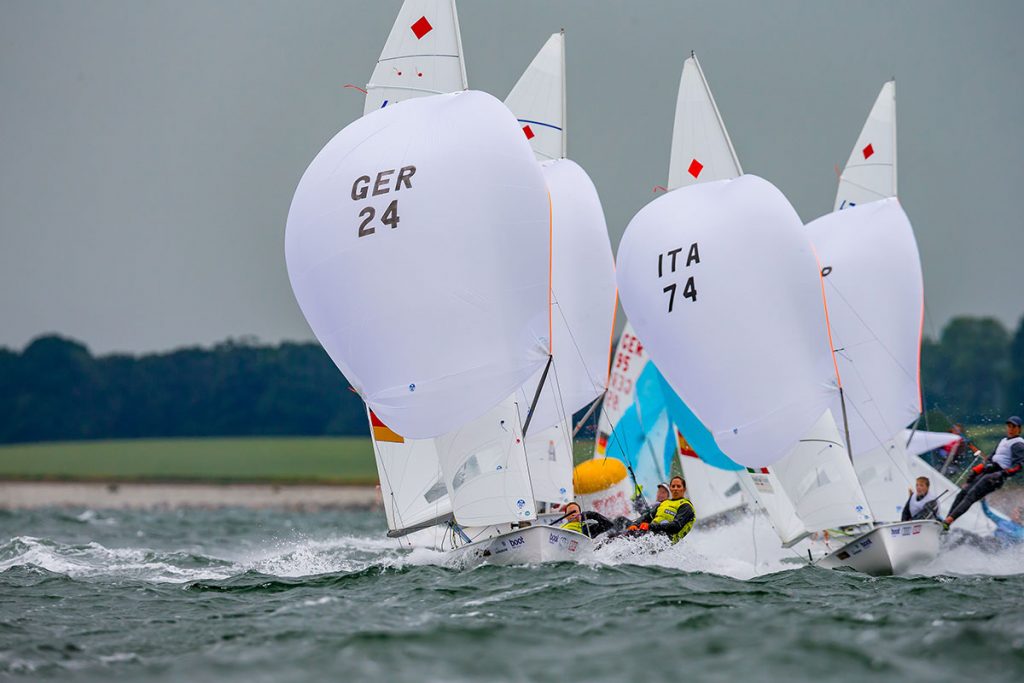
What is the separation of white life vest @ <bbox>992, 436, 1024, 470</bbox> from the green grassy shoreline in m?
38.8

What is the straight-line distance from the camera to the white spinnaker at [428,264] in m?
12.4

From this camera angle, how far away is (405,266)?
1230 centimetres

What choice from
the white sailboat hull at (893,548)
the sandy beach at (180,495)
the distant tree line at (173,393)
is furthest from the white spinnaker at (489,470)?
the distant tree line at (173,393)

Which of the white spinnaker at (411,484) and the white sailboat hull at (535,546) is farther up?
the white spinnaker at (411,484)

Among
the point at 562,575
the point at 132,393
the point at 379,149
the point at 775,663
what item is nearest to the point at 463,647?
the point at 775,663

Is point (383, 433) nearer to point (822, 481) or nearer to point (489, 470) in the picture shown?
point (489, 470)

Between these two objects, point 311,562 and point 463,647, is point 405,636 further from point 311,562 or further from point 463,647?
point 311,562

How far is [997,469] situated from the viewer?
13367 mm

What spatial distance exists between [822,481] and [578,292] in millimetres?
3831

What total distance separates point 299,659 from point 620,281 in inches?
332

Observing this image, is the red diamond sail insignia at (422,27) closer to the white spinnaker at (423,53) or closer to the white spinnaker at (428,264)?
the white spinnaker at (423,53)

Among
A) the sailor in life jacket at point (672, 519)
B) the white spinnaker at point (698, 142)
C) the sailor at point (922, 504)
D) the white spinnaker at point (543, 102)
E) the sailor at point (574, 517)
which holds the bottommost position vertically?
the sailor at point (922, 504)

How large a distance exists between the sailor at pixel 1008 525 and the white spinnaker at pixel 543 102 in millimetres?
6790

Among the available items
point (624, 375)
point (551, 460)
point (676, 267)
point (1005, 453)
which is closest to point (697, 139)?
point (676, 267)
